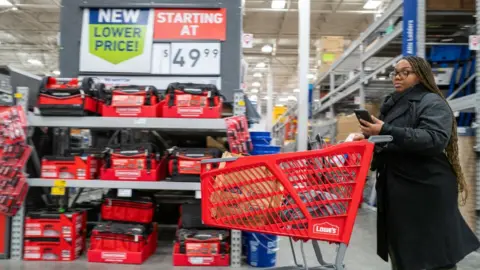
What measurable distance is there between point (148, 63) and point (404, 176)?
314 centimetres

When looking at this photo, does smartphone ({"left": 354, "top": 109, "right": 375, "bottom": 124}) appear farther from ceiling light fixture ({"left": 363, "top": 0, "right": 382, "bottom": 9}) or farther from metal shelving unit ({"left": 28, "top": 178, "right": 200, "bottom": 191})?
ceiling light fixture ({"left": 363, "top": 0, "right": 382, "bottom": 9})

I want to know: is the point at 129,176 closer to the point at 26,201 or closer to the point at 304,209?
the point at 26,201

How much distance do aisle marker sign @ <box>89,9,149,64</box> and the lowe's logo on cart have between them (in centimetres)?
317

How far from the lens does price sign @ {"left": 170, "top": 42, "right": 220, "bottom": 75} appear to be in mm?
4184

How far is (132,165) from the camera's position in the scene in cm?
332

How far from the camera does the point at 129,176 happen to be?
3.32 metres

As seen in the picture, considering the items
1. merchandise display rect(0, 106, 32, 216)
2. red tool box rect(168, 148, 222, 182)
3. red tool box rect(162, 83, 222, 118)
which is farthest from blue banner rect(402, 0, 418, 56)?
merchandise display rect(0, 106, 32, 216)

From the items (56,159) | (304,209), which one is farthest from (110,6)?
(304,209)

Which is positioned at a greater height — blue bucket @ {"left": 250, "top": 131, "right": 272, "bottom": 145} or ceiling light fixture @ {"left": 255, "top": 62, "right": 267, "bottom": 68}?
ceiling light fixture @ {"left": 255, "top": 62, "right": 267, "bottom": 68}

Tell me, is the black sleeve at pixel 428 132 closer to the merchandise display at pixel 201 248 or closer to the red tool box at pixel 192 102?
the red tool box at pixel 192 102

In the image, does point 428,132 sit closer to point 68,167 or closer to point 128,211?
point 128,211

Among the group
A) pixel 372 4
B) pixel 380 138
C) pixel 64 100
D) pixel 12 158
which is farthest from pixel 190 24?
pixel 372 4

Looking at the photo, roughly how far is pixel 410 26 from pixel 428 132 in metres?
3.13

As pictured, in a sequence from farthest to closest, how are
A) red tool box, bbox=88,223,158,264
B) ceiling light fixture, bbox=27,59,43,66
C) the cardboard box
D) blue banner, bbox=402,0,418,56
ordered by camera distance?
ceiling light fixture, bbox=27,59,43,66
the cardboard box
blue banner, bbox=402,0,418,56
red tool box, bbox=88,223,158,264
